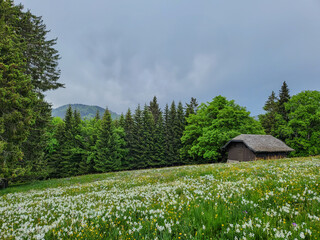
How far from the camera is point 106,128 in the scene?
44812 mm

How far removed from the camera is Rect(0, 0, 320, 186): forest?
1298 centimetres

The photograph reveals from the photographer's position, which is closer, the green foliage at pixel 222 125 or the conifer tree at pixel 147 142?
the green foliage at pixel 222 125

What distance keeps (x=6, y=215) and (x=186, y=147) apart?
4392cm

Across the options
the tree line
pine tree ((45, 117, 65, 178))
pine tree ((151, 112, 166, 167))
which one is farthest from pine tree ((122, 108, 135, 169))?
pine tree ((45, 117, 65, 178))

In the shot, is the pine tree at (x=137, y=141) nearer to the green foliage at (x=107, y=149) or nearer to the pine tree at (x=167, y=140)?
the green foliage at (x=107, y=149)

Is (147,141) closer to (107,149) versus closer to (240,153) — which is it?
(107,149)

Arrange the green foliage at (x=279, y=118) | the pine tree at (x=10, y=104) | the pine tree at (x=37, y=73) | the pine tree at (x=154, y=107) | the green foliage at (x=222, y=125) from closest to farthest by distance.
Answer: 1. the pine tree at (x=10, y=104)
2. the pine tree at (x=37, y=73)
3. the green foliage at (x=222, y=125)
4. the green foliage at (x=279, y=118)
5. the pine tree at (x=154, y=107)

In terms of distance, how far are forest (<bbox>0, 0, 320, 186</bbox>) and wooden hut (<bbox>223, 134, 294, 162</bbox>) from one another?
12.9ft

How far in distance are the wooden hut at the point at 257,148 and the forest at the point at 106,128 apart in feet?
12.9

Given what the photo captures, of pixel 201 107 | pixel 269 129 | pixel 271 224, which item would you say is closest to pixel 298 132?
pixel 269 129

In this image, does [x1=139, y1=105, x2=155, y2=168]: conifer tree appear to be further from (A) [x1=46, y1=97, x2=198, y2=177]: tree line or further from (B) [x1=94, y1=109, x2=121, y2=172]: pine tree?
(B) [x1=94, y1=109, x2=121, y2=172]: pine tree

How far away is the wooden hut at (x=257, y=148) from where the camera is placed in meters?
28.1

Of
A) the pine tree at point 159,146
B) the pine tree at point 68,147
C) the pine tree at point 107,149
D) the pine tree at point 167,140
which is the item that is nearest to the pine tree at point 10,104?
the pine tree at point 107,149

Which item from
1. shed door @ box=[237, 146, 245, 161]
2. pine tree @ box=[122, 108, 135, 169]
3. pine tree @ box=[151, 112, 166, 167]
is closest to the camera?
shed door @ box=[237, 146, 245, 161]
